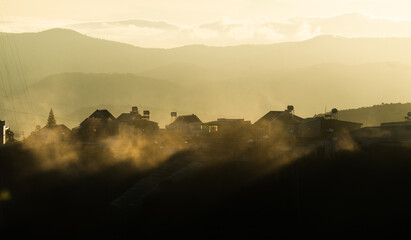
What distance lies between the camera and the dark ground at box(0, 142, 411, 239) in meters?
44.9

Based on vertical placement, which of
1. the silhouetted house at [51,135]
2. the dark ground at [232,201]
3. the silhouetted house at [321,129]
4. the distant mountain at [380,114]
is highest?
the distant mountain at [380,114]

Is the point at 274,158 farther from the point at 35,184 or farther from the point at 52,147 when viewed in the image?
the point at 52,147

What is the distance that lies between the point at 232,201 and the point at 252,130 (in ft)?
104

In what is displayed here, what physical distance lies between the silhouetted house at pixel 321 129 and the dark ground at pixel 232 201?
552 inches

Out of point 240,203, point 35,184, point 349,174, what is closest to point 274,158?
point 349,174

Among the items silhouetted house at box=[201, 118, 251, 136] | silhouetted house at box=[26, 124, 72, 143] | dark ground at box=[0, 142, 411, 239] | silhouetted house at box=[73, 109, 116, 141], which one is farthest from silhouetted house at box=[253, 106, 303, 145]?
silhouetted house at box=[26, 124, 72, 143]

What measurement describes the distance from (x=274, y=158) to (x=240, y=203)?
1716 centimetres

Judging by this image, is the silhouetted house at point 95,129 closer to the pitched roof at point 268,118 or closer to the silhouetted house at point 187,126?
the silhouetted house at point 187,126

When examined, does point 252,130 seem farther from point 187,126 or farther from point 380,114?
point 380,114

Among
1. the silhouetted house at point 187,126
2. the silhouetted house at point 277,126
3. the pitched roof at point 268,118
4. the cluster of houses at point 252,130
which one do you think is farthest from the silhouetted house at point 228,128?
the silhouetted house at point 187,126

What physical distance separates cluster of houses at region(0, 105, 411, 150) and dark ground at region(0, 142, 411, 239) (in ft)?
28.5

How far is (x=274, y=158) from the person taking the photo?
66.2m

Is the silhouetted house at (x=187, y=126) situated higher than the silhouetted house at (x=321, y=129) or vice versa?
the silhouetted house at (x=187, y=126)

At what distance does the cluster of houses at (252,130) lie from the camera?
74.2m
